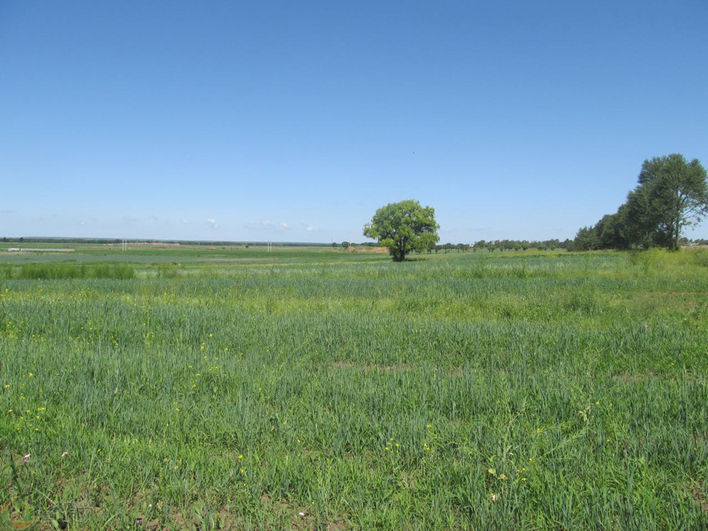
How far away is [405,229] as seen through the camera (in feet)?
225

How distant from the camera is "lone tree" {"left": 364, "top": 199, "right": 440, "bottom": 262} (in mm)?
69500

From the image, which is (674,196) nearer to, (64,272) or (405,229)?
(405,229)

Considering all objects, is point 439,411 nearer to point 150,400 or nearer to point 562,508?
point 562,508

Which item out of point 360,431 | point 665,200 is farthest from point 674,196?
point 360,431

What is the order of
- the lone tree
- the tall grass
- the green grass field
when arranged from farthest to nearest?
the lone tree
the tall grass
the green grass field

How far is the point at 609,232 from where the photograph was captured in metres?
82.0

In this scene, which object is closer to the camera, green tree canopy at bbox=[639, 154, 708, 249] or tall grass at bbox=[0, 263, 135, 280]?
tall grass at bbox=[0, 263, 135, 280]

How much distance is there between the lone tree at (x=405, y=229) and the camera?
69.5m

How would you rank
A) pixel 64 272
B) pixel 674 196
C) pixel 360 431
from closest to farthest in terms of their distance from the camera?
pixel 360 431, pixel 64 272, pixel 674 196

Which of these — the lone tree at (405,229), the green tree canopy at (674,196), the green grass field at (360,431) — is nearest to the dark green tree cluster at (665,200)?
the green tree canopy at (674,196)

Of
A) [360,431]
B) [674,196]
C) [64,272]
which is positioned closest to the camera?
[360,431]

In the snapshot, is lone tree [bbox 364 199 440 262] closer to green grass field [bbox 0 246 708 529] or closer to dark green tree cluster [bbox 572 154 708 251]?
dark green tree cluster [bbox 572 154 708 251]

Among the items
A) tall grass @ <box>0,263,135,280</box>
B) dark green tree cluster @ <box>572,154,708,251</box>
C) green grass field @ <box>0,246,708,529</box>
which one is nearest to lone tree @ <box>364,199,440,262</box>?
dark green tree cluster @ <box>572,154,708,251</box>

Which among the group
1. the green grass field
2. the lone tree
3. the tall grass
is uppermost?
the lone tree
